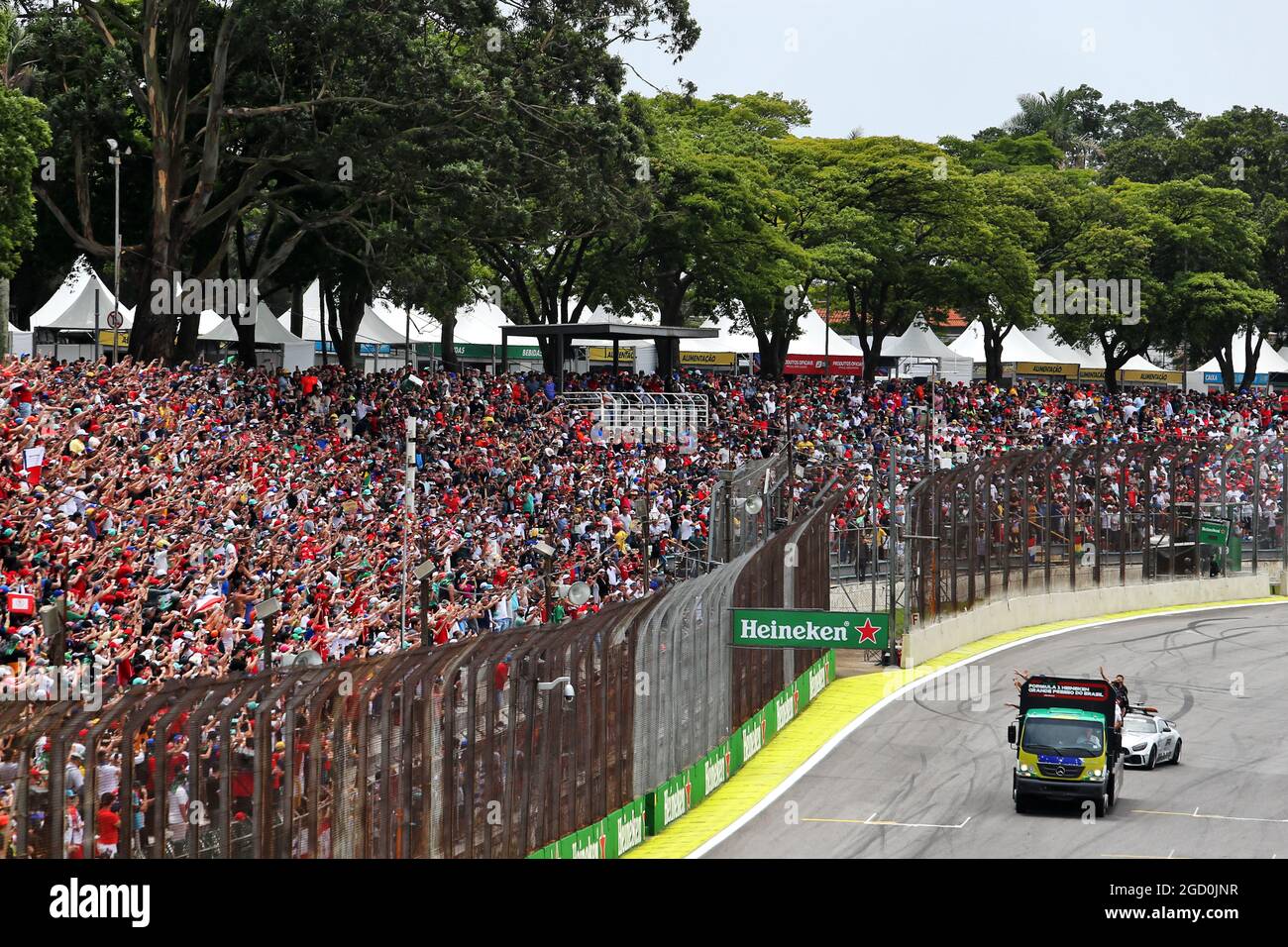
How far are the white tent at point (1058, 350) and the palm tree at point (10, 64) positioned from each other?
52.4m

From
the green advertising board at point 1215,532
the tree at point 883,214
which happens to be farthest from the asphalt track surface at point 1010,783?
the tree at point 883,214

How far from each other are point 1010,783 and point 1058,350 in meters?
59.0

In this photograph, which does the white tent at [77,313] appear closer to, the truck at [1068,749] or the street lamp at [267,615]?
the truck at [1068,749]

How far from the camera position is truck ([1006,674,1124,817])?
987 inches

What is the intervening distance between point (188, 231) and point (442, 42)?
7.98 m

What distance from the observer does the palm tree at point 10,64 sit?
38.1 m

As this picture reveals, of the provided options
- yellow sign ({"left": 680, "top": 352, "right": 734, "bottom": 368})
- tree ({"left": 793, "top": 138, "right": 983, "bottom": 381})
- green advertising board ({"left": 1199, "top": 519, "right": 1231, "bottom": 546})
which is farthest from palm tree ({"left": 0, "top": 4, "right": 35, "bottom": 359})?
yellow sign ({"left": 680, "top": 352, "right": 734, "bottom": 368})

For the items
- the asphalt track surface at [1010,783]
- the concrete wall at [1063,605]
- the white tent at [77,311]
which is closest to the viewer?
the asphalt track surface at [1010,783]

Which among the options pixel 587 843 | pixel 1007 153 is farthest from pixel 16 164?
pixel 1007 153

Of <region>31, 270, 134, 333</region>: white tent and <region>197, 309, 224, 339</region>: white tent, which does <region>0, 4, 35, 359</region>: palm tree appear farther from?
<region>197, 309, 224, 339</region>: white tent

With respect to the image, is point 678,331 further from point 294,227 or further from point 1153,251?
point 1153,251

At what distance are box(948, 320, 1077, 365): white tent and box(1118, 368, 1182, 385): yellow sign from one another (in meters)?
8.84

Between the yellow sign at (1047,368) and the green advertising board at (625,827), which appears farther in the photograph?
the yellow sign at (1047,368)

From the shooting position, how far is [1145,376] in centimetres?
8994
